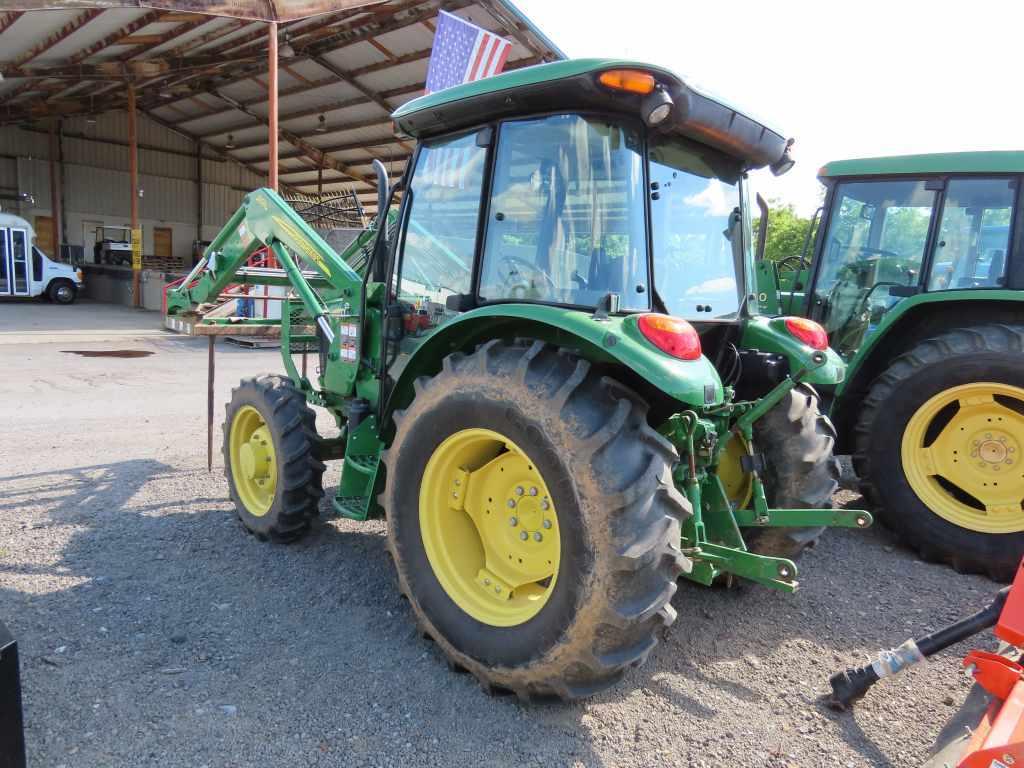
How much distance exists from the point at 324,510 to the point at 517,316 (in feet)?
8.33

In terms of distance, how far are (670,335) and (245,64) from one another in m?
19.4

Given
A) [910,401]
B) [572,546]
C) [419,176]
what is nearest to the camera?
[572,546]

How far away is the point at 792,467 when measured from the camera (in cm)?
327

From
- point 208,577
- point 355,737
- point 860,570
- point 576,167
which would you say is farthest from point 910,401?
point 208,577

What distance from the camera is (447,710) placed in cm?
258

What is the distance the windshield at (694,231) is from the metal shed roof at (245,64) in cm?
997

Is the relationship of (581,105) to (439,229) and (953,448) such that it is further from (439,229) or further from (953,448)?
(953,448)

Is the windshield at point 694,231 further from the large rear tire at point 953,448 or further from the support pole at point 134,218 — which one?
the support pole at point 134,218

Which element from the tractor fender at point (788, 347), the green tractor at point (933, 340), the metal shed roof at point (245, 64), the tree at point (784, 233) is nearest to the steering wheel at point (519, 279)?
the tractor fender at point (788, 347)

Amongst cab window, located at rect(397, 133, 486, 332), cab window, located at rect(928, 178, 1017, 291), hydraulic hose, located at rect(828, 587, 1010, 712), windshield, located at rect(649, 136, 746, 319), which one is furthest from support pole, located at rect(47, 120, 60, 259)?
hydraulic hose, located at rect(828, 587, 1010, 712)

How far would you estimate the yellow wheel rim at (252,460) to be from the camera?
4098 mm

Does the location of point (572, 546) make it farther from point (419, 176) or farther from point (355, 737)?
point (419, 176)

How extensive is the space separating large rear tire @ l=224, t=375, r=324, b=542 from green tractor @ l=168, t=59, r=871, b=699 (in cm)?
2

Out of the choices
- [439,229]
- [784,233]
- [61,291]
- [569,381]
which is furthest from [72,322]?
[784,233]
